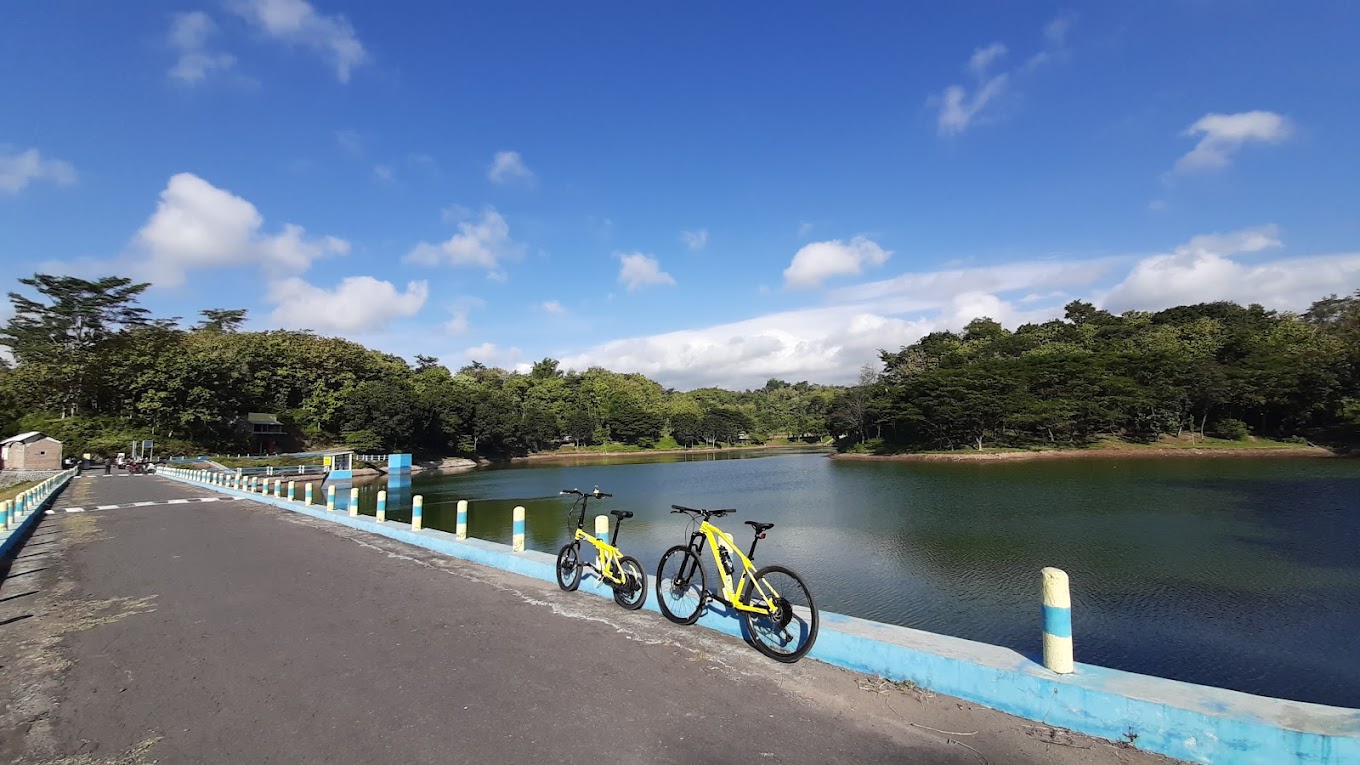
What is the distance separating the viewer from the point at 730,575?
4762 mm

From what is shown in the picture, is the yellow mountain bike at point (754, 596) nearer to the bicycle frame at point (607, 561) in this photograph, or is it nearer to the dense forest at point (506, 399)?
the bicycle frame at point (607, 561)

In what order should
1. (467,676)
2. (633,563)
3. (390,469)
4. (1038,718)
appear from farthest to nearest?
(390,469), (633,563), (467,676), (1038,718)

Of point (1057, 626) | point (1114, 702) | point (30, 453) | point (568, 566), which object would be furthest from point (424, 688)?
point (30, 453)

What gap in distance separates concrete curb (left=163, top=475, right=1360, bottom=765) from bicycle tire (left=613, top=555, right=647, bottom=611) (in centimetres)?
181

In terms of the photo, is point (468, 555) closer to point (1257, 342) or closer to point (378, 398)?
point (378, 398)

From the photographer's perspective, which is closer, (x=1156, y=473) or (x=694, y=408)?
(x=1156, y=473)

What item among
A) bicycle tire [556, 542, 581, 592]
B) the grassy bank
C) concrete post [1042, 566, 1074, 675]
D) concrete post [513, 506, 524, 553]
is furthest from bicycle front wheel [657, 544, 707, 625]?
the grassy bank

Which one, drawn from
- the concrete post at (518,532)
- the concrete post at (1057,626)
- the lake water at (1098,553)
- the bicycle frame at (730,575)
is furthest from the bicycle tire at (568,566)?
the lake water at (1098,553)

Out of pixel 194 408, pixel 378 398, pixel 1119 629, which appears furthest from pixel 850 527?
pixel 194 408

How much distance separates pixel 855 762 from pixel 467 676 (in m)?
2.48

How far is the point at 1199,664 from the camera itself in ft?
24.9

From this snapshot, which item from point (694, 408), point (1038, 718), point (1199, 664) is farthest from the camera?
point (694, 408)

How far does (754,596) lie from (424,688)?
2.25 metres

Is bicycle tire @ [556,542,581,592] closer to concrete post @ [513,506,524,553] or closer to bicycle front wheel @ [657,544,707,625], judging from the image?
bicycle front wheel @ [657,544,707,625]
